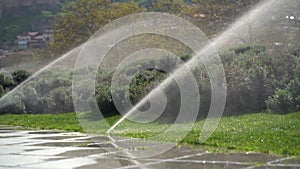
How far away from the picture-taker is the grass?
23.0 ft

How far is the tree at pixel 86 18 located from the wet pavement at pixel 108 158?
21415mm

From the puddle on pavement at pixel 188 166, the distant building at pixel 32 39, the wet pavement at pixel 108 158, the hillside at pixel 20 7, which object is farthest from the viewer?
the hillside at pixel 20 7

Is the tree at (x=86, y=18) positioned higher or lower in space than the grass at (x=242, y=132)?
higher

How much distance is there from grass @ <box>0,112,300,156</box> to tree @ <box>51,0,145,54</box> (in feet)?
60.8

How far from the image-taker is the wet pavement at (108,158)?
6074 mm

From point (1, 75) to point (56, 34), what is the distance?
42.0 ft

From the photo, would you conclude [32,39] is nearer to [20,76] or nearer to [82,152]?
[20,76]

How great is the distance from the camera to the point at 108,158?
6895 millimetres

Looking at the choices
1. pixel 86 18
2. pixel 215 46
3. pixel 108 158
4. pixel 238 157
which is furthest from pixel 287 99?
pixel 86 18

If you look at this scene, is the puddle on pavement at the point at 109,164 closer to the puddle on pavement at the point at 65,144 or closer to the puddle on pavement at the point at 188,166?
the puddle on pavement at the point at 188,166

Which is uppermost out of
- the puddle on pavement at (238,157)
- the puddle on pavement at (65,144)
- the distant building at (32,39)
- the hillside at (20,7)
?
the hillside at (20,7)

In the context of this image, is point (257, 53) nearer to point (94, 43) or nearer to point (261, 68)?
point (261, 68)

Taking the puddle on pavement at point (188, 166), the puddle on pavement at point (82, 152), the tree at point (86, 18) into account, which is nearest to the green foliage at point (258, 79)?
the puddle on pavement at point (82, 152)

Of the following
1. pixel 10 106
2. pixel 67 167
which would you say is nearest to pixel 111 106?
pixel 10 106
